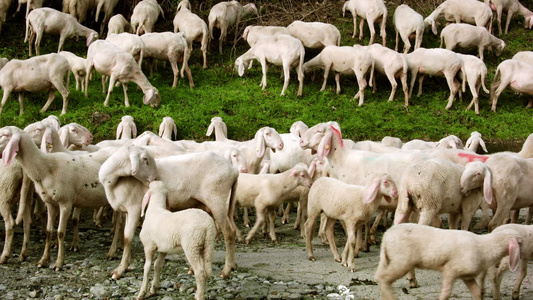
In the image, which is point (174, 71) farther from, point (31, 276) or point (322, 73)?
point (31, 276)

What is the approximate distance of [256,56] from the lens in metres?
18.2

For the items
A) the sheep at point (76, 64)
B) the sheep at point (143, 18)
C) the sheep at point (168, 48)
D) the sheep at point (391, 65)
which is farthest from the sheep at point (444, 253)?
the sheep at point (143, 18)

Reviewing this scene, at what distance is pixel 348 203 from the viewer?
8.52m

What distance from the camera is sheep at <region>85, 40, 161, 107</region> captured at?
16.3m

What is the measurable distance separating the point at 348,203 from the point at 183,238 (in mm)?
2651

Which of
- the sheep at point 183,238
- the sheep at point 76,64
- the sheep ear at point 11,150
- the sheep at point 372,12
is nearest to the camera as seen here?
the sheep at point 183,238

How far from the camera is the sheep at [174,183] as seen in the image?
801cm

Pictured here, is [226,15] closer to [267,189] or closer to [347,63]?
[347,63]

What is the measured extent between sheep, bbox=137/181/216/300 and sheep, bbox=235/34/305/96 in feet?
35.8

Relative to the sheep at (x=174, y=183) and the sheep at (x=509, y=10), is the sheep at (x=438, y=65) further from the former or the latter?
the sheep at (x=174, y=183)

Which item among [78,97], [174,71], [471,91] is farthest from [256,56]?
[471,91]

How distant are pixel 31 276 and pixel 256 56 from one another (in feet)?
37.3

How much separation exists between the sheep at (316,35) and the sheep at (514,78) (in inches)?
187

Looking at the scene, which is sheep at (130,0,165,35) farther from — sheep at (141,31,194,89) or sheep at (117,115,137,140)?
sheep at (117,115,137,140)
